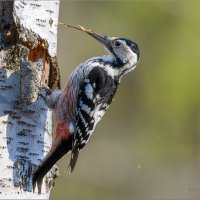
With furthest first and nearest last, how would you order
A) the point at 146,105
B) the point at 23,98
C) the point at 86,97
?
the point at 146,105 → the point at 86,97 → the point at 23,98

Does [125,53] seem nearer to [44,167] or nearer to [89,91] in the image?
→ [89,91]

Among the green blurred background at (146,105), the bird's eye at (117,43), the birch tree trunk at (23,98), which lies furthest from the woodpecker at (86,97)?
the green blurred background at (146,105)

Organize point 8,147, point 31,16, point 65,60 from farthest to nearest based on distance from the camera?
point 65,60
point 31,16
point 8,147

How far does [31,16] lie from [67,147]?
101cm

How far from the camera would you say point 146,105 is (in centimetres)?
1227

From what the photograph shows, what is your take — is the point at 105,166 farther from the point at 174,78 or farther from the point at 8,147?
the point at 8,147

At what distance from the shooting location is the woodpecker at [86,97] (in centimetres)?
625

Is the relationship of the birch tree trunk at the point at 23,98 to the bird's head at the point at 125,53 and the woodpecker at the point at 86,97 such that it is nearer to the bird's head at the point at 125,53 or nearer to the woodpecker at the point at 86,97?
the woodpecker at the point at 86,97

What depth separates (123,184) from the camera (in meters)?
11.5

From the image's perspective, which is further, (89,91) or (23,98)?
(89,91)

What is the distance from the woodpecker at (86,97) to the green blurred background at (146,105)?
426 cm

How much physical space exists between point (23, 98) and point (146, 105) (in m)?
6.54

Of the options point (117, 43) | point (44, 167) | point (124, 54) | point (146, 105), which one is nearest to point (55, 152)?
point (44, 167)

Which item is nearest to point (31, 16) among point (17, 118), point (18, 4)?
point (18, 4)
